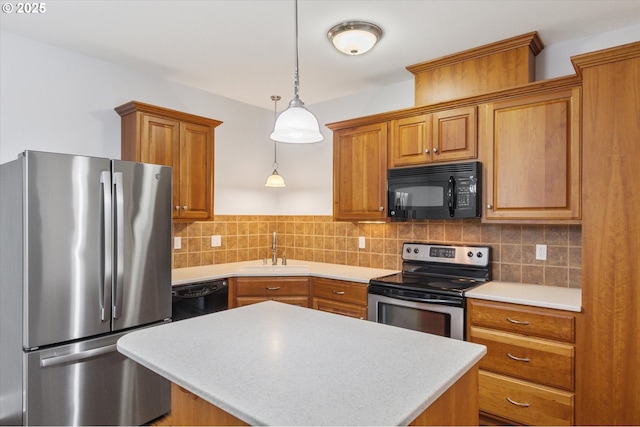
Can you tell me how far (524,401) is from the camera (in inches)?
87.7

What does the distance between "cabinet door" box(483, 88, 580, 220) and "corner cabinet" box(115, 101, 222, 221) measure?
2264 mm

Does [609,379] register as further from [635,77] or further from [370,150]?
[370,150]

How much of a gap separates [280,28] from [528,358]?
2.53 m

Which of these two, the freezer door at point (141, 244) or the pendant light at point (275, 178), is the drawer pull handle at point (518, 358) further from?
the pendant light at point (275, 178)

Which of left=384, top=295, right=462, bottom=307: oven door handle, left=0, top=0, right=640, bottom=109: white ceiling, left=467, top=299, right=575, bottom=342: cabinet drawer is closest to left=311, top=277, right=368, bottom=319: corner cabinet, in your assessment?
left=384, top=295, right=462, bottom=307: oven door handle

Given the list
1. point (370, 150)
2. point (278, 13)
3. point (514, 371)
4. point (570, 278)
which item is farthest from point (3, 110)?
point (570, 278)

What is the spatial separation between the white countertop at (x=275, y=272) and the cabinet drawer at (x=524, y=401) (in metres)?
1.07

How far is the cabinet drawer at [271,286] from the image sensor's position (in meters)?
3.22

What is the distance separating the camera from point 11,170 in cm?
213

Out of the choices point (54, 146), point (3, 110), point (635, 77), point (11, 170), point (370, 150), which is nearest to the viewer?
point (635, 77)

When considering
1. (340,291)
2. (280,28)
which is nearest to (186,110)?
(280,28)

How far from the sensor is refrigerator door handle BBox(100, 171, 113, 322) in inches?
88.9

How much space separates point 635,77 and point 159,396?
336cm

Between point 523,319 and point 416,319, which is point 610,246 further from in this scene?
point 416,319
